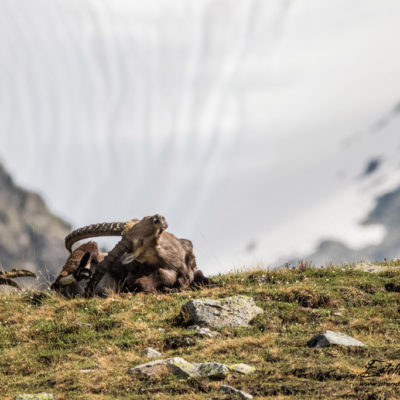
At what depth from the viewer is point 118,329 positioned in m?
13.8

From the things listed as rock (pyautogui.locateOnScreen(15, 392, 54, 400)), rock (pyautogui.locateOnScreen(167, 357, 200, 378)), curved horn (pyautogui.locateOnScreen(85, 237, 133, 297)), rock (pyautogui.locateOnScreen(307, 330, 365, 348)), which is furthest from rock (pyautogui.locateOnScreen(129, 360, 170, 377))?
curved horn (pyautogui.locateOnScreen(85, 237, 133, 297))

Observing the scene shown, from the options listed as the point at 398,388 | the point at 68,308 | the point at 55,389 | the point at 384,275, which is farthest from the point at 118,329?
the point at 384,275

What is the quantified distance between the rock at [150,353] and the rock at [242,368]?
7.09 ft

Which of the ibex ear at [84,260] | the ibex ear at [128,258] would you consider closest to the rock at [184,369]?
the ibex ear at [128,258]

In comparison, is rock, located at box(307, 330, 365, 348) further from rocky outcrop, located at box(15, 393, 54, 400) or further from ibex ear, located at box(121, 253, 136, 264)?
ibex ear, located at box(121, 253, 136, 264)

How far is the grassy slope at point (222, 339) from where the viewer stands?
9641 mm

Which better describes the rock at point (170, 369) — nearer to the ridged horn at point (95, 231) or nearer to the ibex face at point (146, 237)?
the ibex face at point (146, 237)

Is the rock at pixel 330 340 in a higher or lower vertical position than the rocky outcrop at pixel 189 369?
higher

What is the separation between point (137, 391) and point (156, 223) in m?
7.40

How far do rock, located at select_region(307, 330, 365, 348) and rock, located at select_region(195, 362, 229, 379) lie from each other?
2.34 m

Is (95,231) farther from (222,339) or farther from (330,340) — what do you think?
(330,340)

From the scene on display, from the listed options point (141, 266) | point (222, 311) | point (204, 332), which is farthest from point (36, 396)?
point (141, 266)

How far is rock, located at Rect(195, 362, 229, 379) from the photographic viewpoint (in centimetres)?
988

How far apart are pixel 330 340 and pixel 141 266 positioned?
23.9ft
